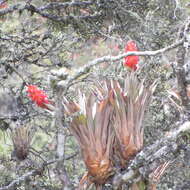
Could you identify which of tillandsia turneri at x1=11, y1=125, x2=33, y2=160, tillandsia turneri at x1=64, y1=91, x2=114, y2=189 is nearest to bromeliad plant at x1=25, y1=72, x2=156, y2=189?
tillandsia turneri at x1=64, y1=91, x2=114, y2=189

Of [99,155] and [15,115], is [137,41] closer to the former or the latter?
[15,115]

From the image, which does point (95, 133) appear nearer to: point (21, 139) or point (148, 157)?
point (148, 157)

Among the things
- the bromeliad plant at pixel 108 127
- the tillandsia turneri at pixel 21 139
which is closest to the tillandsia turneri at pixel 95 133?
the bromeliad plant at pixel 108 127

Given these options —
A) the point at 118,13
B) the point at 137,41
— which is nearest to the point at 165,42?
the point at 137,41

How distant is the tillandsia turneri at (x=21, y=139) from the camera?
12.1ft

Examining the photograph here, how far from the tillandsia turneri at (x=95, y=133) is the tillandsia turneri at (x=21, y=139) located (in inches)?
46.7

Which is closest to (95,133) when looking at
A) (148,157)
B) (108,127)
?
(108,127)

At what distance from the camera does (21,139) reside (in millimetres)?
3678

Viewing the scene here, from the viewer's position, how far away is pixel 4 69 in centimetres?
450

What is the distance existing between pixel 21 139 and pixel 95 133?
132 centimetres

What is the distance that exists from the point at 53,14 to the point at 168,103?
1556mm

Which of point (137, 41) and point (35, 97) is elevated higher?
point (137, 41)

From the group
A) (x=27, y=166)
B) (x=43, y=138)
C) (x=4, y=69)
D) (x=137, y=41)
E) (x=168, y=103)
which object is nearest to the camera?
(x=168, y=103)

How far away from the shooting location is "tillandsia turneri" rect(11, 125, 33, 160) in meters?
3.68
